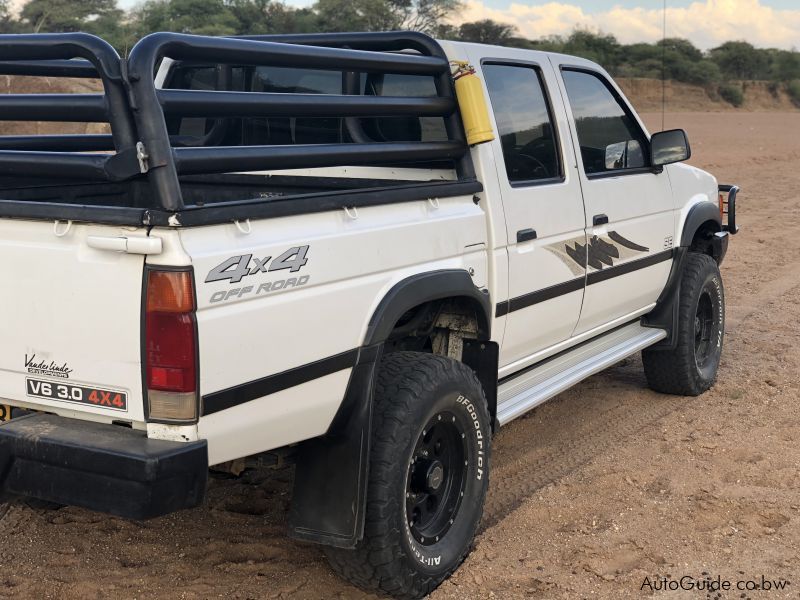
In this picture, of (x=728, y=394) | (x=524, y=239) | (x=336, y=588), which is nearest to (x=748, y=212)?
(x=728, y=394)

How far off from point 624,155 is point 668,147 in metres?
0.24

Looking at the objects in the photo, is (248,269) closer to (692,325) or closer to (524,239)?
(524,239)

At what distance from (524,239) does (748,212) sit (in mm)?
11443

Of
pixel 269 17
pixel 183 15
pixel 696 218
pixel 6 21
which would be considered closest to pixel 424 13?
pixel 269 17

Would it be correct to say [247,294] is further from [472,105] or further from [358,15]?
[358,15]

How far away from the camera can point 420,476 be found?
3.63m

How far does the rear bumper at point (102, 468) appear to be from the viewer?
2762mm

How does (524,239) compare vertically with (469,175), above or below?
below

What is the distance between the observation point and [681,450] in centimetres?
514

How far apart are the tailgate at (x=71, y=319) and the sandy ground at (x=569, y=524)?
3.25 ft

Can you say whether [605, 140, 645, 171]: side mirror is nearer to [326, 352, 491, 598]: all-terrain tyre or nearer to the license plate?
[326, 352, 491, 598]: all-terrain tyre

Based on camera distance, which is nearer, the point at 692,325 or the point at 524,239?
the point at 524,239

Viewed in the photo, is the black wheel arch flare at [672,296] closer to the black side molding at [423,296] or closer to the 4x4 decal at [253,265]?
the black side molding at [423,296]

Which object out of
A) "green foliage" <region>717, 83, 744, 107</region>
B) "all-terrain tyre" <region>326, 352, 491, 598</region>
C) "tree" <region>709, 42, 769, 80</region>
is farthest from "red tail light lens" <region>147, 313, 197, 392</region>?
"tree" <region>709, 42, 769, 80</region>
